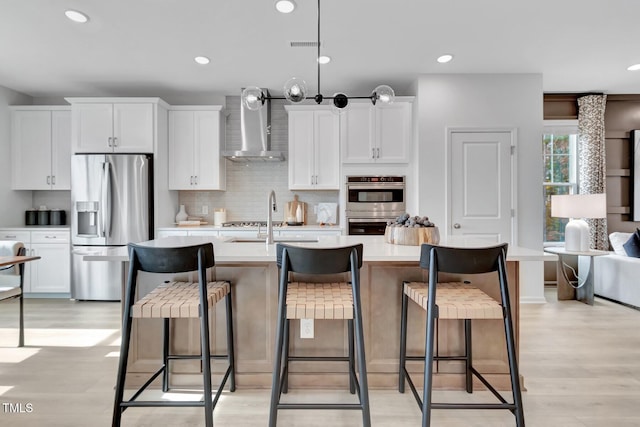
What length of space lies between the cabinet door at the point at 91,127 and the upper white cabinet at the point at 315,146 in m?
2.20

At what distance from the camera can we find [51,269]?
4.32m

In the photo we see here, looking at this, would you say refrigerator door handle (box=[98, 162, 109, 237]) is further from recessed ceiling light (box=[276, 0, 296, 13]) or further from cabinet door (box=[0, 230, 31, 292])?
recessed ceiling light (box=[276, 0, 296, 13])

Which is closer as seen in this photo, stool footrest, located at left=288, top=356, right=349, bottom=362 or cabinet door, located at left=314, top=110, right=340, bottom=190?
stool footrest, located at left=288, top=356, right=349, bottom=362

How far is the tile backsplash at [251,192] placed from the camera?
4.84 meters

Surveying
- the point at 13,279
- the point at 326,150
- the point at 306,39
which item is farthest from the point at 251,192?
the point at 13,279

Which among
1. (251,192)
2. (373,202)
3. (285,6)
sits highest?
(285,6)

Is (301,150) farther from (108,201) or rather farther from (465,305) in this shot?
(465,305)

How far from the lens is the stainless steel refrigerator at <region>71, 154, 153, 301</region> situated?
13.5ft

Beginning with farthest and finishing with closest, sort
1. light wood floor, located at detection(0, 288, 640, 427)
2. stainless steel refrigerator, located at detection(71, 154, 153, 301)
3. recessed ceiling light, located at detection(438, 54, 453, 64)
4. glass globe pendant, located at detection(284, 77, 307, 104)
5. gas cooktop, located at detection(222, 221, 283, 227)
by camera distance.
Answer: gas cooktop, located at detection(222, 221, 283, 227) < stainless steel refrigerator, located at detection(71, 154, 153, 301) < recessed ceiling light, located at detection(438, 54, 453, 64) < glass globe pendant, located at detection(284, 77, 307, 104) < light wood floor, located at detection(0, 288, 640, 427)

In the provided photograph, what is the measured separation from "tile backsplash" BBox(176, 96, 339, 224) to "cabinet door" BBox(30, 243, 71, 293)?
1529mm

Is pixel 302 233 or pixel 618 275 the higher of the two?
pixel 302 233

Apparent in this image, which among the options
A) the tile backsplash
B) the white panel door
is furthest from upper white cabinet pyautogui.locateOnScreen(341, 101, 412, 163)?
the tile backsplash

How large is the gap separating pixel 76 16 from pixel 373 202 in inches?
130

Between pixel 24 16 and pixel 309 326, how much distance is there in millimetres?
3296
